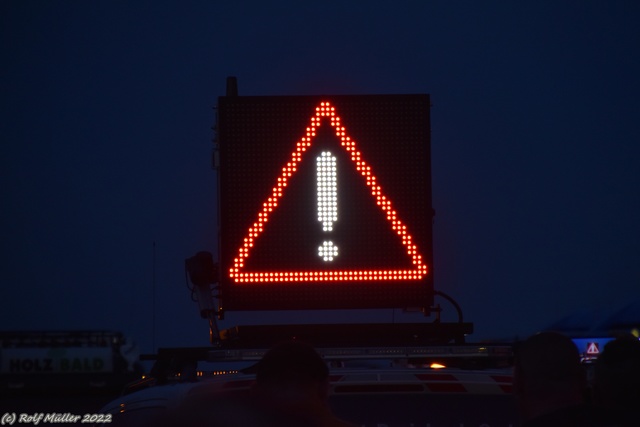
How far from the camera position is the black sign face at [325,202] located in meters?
4.88

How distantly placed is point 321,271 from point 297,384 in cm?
132

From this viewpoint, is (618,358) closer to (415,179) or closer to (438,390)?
(438,390)

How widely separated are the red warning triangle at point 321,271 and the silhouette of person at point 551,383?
3.95 feet

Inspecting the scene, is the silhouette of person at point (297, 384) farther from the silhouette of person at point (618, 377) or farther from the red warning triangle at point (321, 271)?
the silhouette of person at point (618, 377)

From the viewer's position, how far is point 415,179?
4973 millimetres

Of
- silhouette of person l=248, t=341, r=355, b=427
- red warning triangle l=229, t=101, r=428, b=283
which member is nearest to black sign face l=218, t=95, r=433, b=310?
red warning triangle l=229, t=101, r=428, b=283

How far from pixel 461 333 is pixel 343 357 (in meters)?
0.77

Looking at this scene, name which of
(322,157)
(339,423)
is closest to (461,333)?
(322,157)

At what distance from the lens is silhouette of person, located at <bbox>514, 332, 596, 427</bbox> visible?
362 cm

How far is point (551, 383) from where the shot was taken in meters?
3.68

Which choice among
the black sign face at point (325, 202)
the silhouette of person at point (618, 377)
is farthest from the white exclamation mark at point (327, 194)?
the silhouette of person at point (618, 377)

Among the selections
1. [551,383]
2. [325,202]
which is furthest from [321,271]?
[551,383]

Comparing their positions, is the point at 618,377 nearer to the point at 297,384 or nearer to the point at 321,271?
the point at 321,271

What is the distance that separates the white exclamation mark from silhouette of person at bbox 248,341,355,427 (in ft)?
3.91
